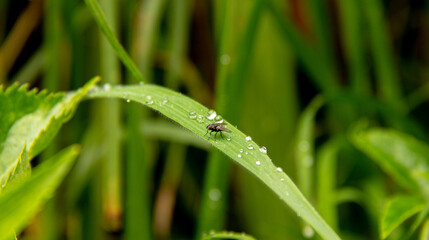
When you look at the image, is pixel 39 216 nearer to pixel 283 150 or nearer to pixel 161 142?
pixel 161 142

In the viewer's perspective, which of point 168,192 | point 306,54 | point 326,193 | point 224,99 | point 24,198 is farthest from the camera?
point 168,192

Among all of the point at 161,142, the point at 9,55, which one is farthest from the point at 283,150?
the point at 9,55

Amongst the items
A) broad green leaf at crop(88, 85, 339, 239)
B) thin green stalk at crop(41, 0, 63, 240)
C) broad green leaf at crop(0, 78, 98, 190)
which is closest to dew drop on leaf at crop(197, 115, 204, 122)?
broad green leaf at crop(88, 85, 339, 239)

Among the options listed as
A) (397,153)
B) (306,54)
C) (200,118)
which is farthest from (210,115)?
(306,54)

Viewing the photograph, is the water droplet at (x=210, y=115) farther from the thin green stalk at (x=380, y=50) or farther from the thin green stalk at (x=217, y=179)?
the thin green stalk at (x=380, y=50)

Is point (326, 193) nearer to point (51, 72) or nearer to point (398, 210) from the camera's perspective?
point (398, 210)

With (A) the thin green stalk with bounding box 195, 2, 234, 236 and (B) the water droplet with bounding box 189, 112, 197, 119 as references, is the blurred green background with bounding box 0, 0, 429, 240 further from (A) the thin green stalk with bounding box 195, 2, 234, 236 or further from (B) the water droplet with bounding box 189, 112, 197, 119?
(B) the water droplet with bounding box 189, 112, 197, 119
